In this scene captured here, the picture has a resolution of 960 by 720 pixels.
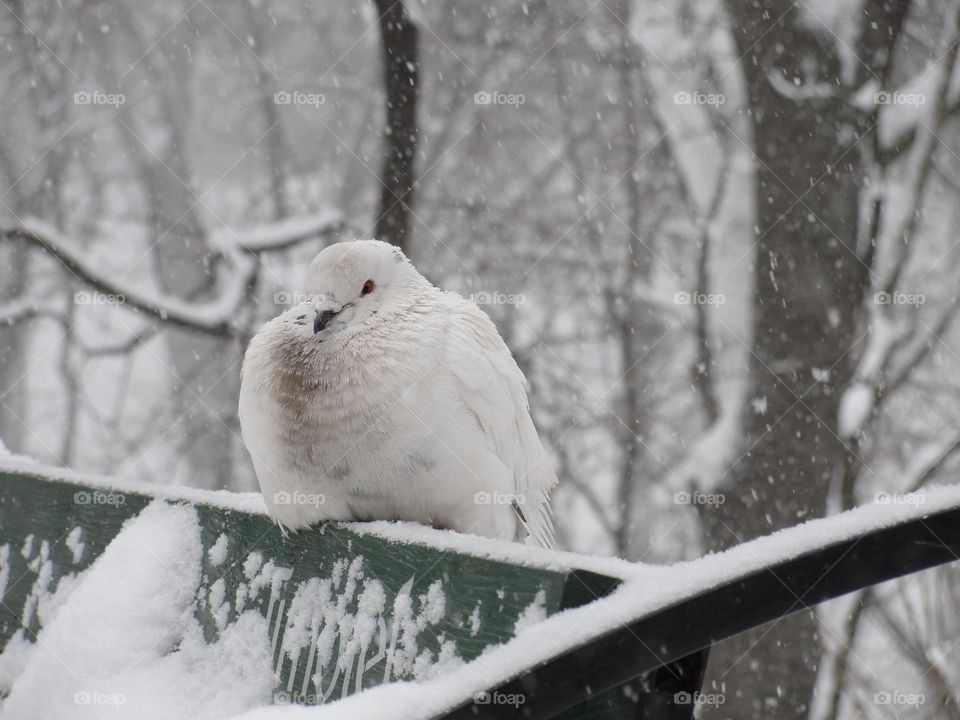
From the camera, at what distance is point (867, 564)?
1.31 meters

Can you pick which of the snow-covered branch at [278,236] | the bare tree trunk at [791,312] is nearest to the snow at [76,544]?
the snow-covered branch at [278,236]

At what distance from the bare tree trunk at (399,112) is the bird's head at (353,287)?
7.51 ft

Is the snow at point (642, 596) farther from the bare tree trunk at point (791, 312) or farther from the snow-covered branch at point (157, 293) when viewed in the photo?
the snow-covered branch at point (157, 293)

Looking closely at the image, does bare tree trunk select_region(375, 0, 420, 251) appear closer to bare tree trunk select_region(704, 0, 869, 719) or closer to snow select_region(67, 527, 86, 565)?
bare tree trunk select_region(704, 0, 869, 719)

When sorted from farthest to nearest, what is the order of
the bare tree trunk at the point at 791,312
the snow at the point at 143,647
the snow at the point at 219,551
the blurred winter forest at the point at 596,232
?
the blurred winter forest at the point at 596,232, the bare tree trunk at the point at 791,312, the snow at the point at 219,551, the snow at the point at 143,647

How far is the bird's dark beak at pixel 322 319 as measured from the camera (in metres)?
2.69

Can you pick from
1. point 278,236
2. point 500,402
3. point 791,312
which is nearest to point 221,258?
point 278,236

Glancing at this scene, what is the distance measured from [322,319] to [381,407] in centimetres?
38

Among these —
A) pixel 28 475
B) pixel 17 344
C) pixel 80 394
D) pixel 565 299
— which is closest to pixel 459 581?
pixel 28 475

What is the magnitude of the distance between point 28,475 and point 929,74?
5.02 metres

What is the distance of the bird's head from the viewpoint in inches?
108

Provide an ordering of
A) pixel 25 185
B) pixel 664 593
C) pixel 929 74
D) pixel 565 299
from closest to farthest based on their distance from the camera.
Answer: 1. pixel 664 593
2. pixel 929 74
3. pixel 565 299
4. pixel 25 185

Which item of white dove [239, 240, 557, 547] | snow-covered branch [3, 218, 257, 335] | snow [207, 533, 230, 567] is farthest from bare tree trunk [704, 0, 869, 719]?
snow [207, 533, 230, 567]

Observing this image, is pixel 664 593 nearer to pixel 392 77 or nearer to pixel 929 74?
pixel 392 77
